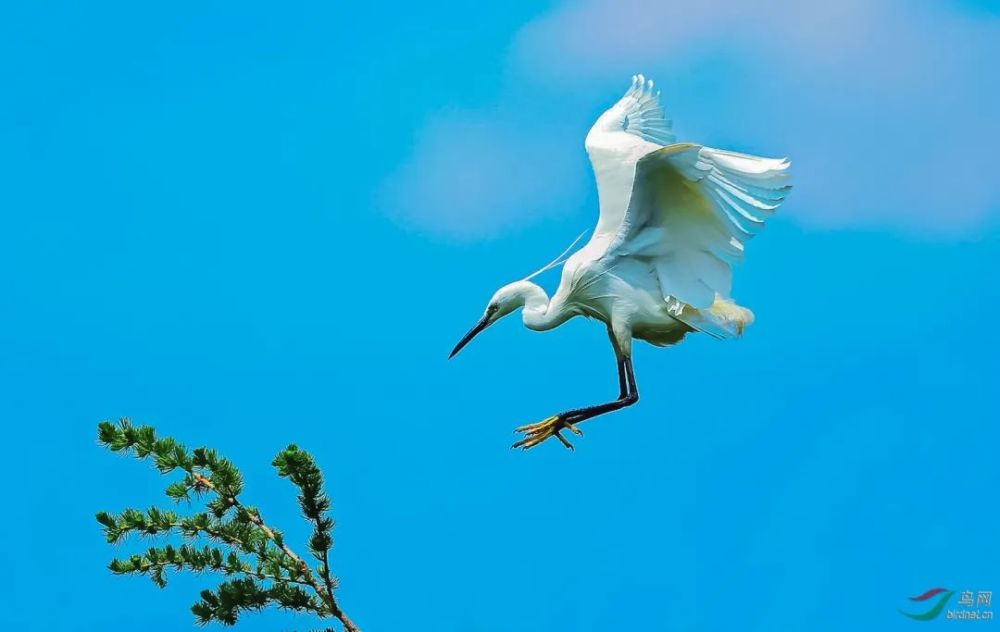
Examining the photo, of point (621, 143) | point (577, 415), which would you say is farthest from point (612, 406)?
point (621, 143)

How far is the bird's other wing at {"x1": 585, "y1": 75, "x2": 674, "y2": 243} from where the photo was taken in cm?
833

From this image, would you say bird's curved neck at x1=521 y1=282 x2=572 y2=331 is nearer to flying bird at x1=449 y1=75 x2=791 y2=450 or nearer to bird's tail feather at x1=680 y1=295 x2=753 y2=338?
flying bird at x1=449 y1=75 x2=791 y2=450

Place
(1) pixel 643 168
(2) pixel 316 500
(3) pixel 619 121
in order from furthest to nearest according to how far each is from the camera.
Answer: (3) pixel 619 121 < (1) pixel 643 168 < (2) pixel 316 500

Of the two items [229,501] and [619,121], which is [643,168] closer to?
[619,121]

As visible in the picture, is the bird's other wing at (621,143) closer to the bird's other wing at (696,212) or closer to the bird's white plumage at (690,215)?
the bird's white plumage at (690,215)

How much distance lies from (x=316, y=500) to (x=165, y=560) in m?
0.78

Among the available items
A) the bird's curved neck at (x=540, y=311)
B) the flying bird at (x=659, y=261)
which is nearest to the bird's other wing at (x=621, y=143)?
the flying bird at (x=659, y=261)

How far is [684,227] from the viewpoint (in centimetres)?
772

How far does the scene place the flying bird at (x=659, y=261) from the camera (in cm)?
746

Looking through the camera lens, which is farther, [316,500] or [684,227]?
[684,227]

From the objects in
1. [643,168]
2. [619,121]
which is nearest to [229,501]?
[643,168]

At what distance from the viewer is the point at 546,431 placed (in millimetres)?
7789

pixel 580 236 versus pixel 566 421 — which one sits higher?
pixel 580 236

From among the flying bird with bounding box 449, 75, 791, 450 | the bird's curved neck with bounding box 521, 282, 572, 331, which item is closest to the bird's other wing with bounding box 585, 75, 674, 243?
the flying bird with bounding box 449, 75, 791, 450
